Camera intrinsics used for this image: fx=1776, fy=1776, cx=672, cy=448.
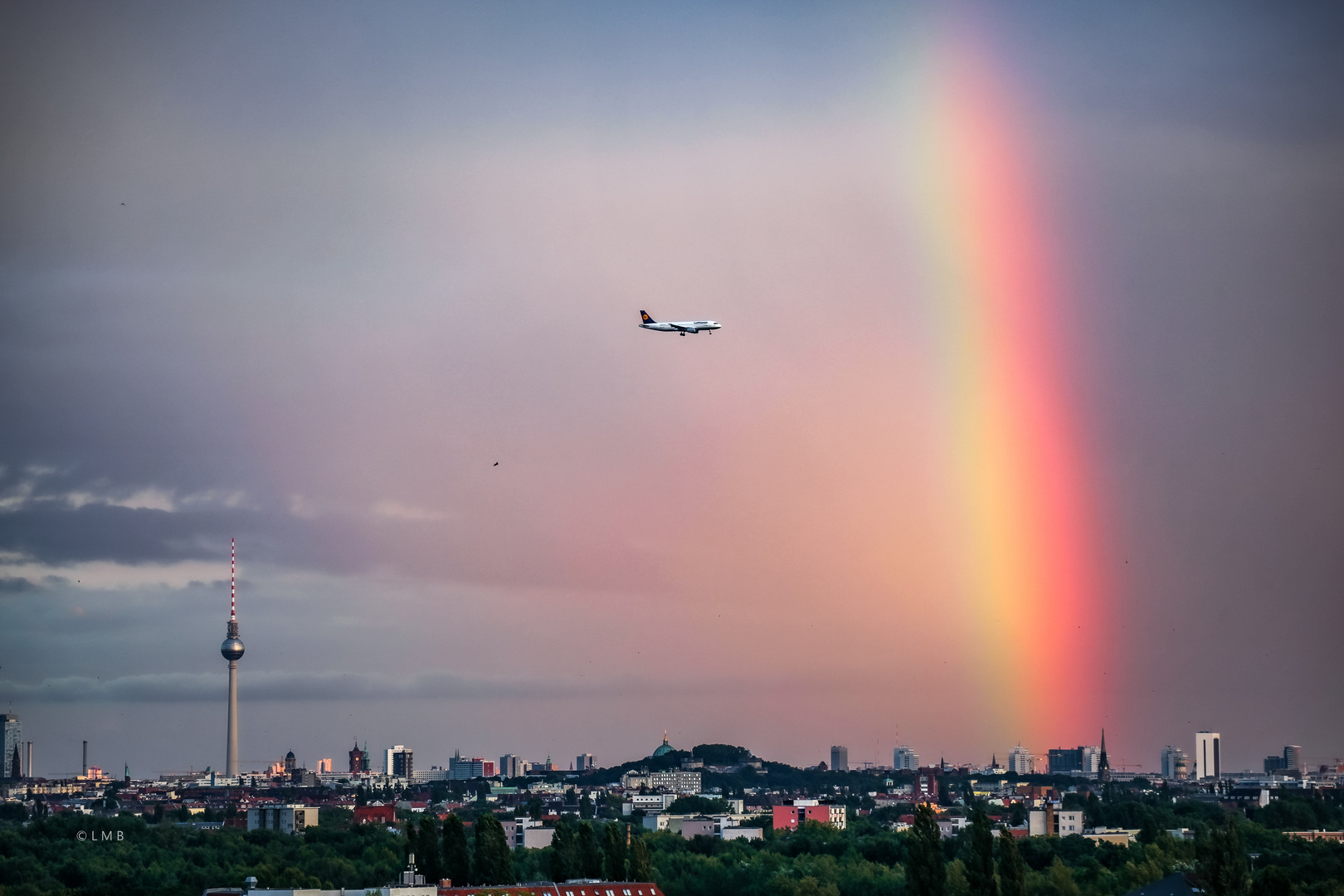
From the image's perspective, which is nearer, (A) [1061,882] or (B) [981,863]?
(B) [981,863]

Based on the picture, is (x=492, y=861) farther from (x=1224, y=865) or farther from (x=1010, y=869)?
(x=1224, y=865)

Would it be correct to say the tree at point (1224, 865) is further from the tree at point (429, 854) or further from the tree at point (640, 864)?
the tree at point (429, 854)

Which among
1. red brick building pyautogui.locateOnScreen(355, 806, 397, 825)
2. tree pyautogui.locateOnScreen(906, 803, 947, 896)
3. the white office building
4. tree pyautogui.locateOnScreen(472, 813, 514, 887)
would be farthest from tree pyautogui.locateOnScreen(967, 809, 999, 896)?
the white office building

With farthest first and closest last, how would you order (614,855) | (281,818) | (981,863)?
(281,818) → (614,855) → (981,863)

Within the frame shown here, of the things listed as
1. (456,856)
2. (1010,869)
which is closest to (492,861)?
(456,856)

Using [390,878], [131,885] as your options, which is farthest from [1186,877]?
[131,885]

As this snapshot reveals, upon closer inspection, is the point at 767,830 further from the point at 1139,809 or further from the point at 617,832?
the point at 617,832

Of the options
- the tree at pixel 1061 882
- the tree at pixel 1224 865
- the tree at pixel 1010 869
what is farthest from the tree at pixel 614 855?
the tree at pixel 1224 865
